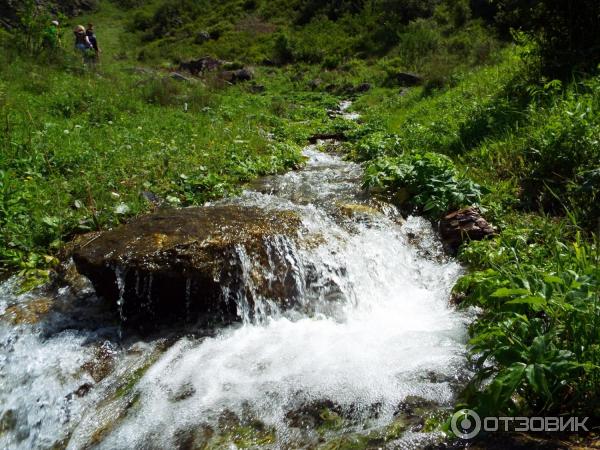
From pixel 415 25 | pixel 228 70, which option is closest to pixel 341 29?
pixel 415 25

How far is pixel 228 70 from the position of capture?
22922 mm

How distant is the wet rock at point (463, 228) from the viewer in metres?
5.36

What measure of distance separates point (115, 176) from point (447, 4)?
22.7 m

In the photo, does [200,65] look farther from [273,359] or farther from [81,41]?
[273,359]

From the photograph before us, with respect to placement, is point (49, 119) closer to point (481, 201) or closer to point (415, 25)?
point (481, 201)

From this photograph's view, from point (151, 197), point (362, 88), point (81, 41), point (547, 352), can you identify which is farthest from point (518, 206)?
point (81, 41)

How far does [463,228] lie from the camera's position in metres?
5.49

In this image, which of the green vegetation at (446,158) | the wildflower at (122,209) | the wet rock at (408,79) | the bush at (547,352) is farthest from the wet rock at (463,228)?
the wet rock at (408,79)

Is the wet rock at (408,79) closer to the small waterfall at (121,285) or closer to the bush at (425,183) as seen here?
the bush at (425,183)

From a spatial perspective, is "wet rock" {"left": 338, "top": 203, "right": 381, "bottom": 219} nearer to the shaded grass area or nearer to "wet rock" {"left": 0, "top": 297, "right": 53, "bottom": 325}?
the shaded grass area

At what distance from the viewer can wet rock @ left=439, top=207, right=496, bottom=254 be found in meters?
5.36

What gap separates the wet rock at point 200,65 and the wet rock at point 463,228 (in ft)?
65.4

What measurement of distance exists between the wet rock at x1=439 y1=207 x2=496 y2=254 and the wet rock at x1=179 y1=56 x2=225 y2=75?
1994cm

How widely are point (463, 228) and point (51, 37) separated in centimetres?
1325
